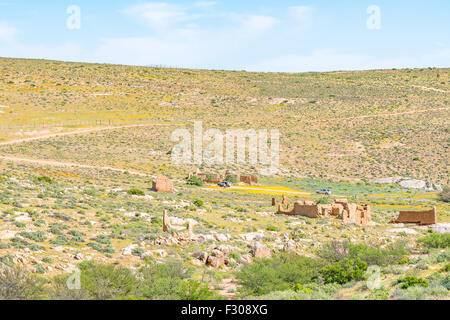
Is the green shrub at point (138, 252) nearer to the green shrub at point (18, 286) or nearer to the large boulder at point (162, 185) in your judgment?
the green shrub at point (18, 286)

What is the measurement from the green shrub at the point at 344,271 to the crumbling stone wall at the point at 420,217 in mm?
16570

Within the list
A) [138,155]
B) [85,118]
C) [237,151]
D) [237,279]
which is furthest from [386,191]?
[85,118]

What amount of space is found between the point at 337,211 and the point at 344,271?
1784cm

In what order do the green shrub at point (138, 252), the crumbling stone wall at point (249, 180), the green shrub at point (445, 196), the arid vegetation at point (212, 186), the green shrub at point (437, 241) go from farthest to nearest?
the crumbling stone wall at point (249, 180) → the green shrub at point (445, 196) → the green shrub at point (437, 241) → the green shrub at point (138, 252) → the arid vegetation at point (212, 186)

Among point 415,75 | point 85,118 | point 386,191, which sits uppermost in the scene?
point 415,75

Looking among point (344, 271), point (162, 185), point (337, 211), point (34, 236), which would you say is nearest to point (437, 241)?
point (344, 271)

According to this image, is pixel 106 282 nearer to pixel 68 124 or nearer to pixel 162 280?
pixel 162 280

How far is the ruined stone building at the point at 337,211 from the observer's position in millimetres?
35469

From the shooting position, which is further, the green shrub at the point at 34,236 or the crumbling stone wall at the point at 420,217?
the crumbling stone wall at the point at 420,217

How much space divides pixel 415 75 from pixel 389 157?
2392 inches

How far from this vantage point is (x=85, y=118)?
3334 inches

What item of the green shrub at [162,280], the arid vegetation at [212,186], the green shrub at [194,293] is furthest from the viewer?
the arid vegetation at [212,186]

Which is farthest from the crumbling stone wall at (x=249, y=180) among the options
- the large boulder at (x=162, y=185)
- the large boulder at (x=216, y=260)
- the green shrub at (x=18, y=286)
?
the green shrub at (x=18, y=286)

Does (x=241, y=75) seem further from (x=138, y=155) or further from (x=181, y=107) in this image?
(x=138, y=155)
